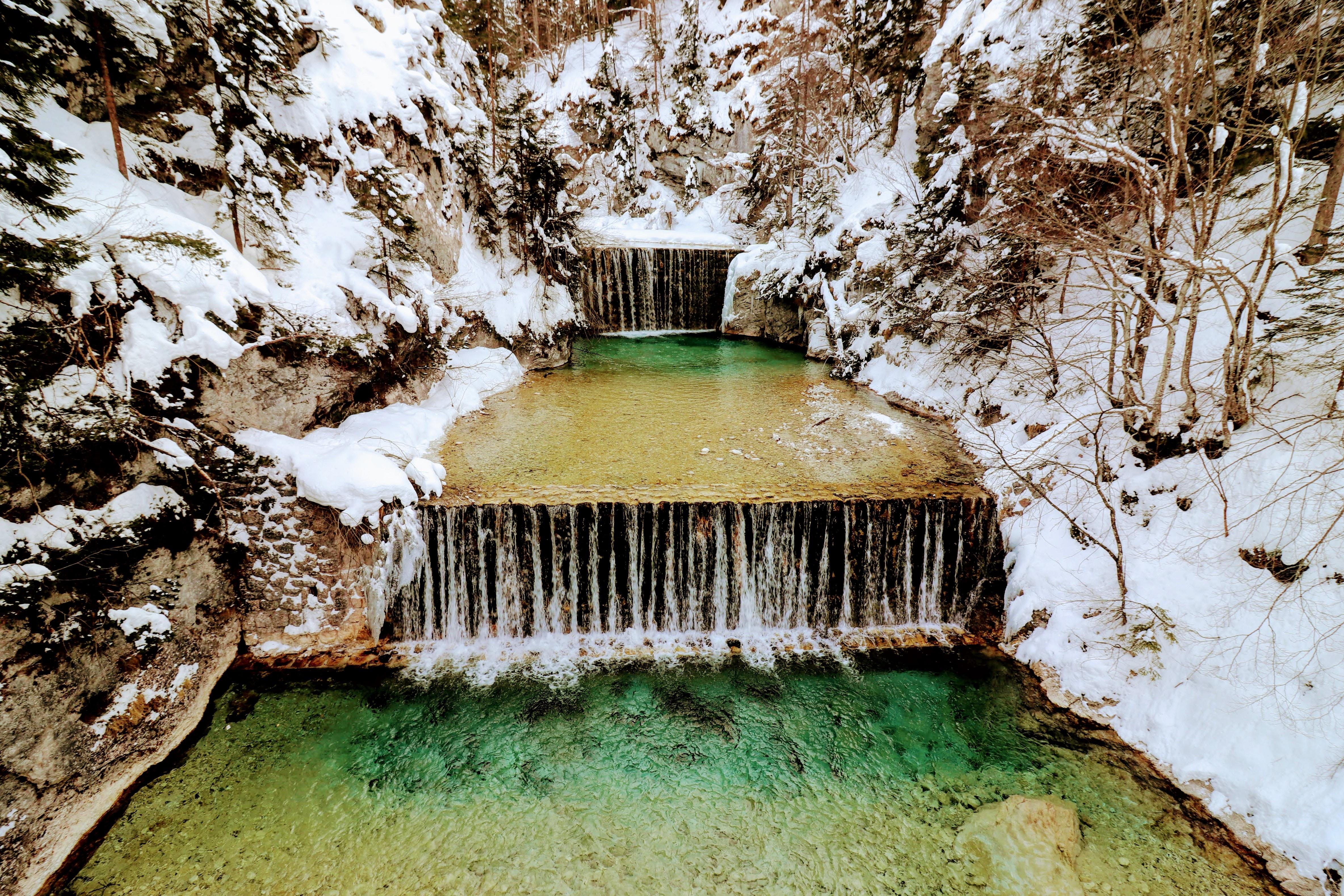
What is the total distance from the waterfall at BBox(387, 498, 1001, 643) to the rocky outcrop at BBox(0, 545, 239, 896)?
1651 millimetres

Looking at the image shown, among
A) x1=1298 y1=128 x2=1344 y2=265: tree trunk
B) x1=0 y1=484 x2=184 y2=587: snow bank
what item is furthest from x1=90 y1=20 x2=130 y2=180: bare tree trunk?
x1=1298 y1=128 x2=1344 y2=265: tree trunk

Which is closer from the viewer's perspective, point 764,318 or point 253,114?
point 253,114

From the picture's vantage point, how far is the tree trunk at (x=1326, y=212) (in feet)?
15.7

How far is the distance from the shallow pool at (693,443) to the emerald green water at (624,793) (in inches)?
80.5

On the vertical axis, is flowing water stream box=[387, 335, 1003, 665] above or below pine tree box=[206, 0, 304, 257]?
below

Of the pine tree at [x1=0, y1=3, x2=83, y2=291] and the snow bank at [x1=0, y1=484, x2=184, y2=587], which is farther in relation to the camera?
the pine tree at [x1=0, y1=3, x2=83, y2=291]

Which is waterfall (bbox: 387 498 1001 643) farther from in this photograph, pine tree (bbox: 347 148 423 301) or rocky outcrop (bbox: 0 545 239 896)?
pine tree (bbox: 347 148 423 301)

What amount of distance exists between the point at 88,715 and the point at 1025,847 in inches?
270

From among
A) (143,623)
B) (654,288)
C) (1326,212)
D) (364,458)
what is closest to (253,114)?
(364,458)

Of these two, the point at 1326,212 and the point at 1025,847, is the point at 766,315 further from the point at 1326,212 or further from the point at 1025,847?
the point at 1025,847

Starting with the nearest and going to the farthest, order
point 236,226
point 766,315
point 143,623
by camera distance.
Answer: point 143,623 < point 236,226 < point 766,315

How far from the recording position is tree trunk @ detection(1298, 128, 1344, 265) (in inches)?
189

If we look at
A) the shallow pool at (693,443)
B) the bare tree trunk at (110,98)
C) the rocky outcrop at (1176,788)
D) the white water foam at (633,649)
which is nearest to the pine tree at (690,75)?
the shallow pool at (693,443)

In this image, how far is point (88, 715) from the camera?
3.87m
